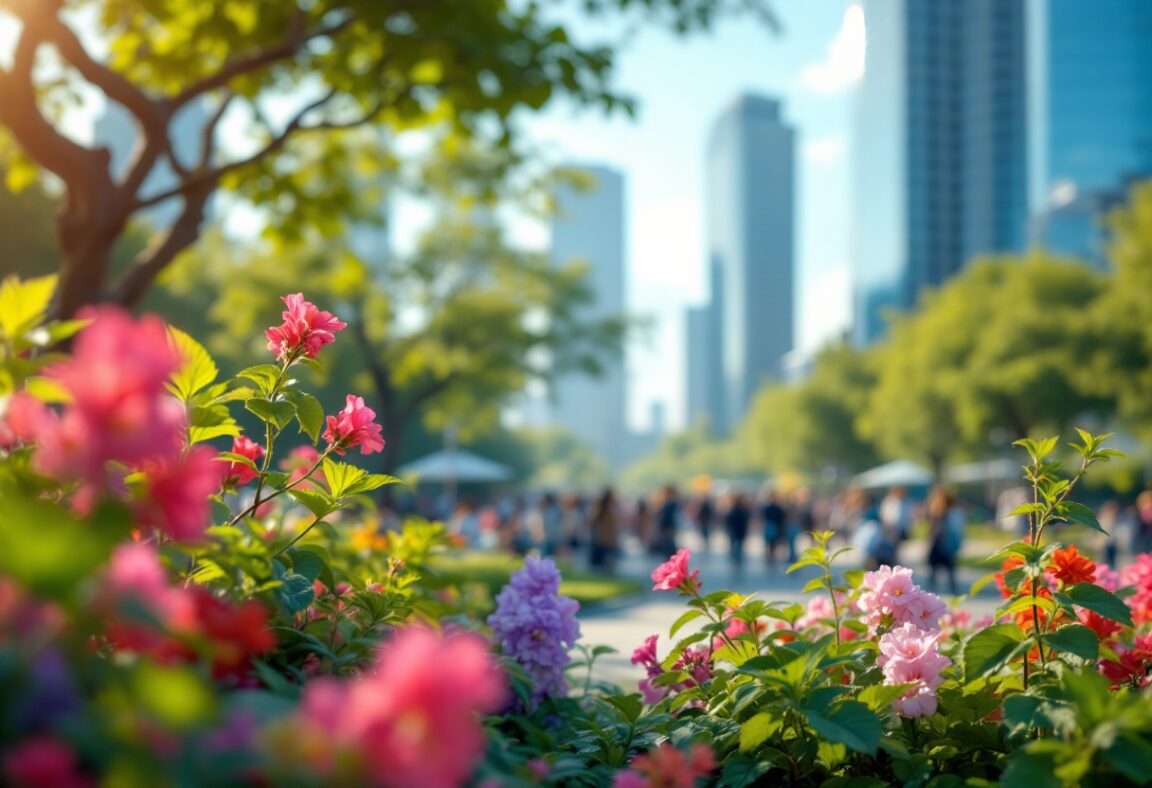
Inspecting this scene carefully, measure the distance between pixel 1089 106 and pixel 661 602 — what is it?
9096cm

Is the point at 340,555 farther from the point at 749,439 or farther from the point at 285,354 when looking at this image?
the point at 749,439

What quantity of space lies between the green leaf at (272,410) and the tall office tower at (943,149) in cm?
11456

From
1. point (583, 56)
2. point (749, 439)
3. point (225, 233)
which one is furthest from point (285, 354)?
point (749, 439)

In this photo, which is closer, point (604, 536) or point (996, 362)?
point (604, 536)

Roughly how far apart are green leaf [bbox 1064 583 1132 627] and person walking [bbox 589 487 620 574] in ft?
54.6

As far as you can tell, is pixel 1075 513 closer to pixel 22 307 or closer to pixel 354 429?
pixel 354 429

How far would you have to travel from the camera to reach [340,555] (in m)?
4.70

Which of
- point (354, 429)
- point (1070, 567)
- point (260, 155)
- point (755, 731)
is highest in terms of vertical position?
point (260, 155)

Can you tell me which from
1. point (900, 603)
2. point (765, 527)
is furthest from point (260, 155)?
point (765, 527)

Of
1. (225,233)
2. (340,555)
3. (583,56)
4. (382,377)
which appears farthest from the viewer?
(225,233)

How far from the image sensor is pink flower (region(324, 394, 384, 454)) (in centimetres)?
246

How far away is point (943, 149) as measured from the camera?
115500 mm

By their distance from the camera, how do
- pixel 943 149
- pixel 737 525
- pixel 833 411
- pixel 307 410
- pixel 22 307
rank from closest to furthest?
pixel 22 307
pixel 307 410
pixel 737 525
pixel 833 411
pixel 943 149

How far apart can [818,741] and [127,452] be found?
5.74 ft
